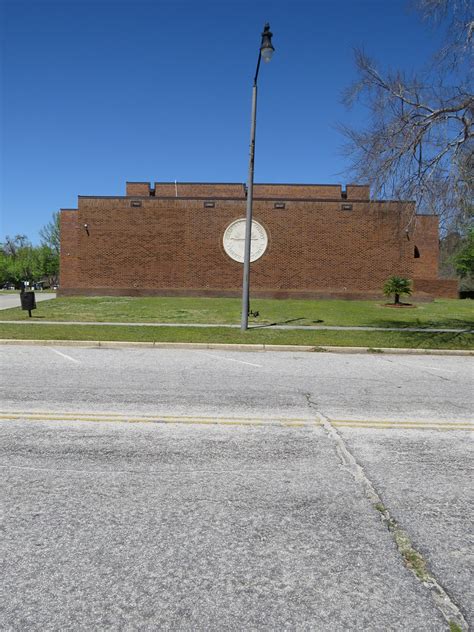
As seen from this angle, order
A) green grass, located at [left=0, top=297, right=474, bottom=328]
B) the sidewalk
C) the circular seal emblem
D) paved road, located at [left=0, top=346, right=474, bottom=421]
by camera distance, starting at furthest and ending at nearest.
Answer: the circular seal emblem < green grass, located at [left=0, top=297, right=474, bottom=328] < the sidewalk < paved road, located at [left=0, top=346, right=474, bottom=421]

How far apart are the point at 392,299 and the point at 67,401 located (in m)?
27.1

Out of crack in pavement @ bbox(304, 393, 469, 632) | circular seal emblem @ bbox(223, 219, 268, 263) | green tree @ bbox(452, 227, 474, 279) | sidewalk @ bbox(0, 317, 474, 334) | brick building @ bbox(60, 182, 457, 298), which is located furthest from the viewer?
green tree @ bbox(452, 227, 474, 279)

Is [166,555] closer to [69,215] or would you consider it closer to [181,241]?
[181,241]

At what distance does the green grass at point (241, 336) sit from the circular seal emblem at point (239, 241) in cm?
1779

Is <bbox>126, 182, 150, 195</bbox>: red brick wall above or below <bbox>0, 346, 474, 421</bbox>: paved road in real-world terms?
above

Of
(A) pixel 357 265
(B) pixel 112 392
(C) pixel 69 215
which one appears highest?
(C) pixel 69 215

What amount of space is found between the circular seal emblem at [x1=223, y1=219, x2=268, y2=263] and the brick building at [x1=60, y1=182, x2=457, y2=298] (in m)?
0.07

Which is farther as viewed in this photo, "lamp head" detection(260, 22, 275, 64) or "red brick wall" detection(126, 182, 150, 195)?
"red brick wall" detection(126, 182, 150, 195)

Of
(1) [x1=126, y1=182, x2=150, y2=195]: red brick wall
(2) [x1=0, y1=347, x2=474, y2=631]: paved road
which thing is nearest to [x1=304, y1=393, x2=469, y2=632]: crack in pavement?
(2) [x1=0, y1=347, x2=474, y2=631]: paved road

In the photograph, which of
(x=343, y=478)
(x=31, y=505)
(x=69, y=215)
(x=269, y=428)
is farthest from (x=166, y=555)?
(x=69, y=215)

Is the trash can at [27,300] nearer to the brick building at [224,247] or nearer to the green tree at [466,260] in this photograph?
the brick building at [224,247]

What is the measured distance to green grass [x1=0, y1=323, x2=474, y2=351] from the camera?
42.2 ft

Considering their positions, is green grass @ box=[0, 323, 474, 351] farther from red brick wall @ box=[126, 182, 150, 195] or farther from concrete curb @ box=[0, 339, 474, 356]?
red brick wall @ box=[126, 182, 150, 195]

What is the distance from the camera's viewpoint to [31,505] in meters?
3.33
